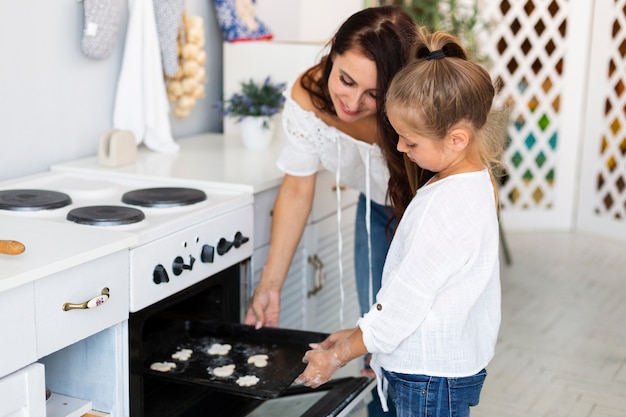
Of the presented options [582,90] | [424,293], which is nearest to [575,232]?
[582,90]

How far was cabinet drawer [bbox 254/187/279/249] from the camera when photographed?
2376 mm

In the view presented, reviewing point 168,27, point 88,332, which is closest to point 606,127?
point 168,27

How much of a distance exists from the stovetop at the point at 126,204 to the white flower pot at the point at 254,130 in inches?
24.9

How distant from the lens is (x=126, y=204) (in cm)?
208

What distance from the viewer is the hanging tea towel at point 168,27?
107 inches

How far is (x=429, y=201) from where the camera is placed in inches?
63.0

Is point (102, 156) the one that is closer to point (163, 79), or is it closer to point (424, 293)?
point (163, 79)

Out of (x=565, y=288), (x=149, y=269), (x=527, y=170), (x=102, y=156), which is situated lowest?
(x=565, y=288)

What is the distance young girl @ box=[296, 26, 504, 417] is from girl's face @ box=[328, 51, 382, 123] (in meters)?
0.22

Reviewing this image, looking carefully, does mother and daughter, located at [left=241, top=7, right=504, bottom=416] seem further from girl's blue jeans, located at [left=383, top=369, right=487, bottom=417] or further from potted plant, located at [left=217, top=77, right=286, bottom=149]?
potted plant, located at [left=217, top=77, right=286, bottom=149]

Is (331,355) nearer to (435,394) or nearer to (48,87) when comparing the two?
(435,394)

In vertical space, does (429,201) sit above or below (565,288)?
above

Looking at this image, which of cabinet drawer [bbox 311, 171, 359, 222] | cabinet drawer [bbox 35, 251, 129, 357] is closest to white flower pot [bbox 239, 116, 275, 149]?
cabinet drawer [bbox 311, 171, 359, 222]

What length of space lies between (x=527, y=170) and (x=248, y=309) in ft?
12.1
